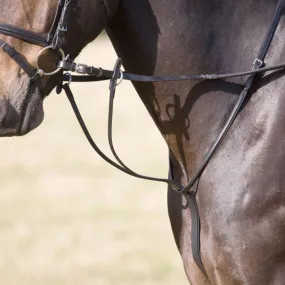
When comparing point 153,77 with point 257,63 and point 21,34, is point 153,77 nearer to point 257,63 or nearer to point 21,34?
point 257,63

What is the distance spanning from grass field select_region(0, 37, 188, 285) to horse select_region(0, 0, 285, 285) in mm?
3969

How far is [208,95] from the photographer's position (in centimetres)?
396

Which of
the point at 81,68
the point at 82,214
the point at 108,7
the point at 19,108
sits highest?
the point at 82,214

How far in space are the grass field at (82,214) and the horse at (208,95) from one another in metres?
3.97

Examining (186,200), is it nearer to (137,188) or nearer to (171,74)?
(171,74)

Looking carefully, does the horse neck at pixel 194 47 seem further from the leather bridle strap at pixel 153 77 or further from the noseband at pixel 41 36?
the noseband at pixel 41 36

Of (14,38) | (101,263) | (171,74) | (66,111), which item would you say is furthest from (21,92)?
(66,111)

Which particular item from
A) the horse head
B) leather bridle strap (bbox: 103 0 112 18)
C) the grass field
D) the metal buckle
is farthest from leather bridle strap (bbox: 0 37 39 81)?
the grass field

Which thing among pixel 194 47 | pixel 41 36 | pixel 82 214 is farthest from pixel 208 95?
pixel 82 214

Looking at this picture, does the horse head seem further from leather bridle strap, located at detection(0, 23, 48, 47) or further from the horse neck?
the horse neck

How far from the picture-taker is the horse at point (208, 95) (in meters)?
3.68

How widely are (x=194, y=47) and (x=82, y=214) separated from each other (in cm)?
614

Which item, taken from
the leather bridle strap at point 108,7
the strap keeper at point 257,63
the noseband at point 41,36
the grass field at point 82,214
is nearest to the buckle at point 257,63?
the strap keeper at point 257,63

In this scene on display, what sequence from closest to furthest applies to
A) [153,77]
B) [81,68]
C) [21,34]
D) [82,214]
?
1. [21,34]
2. [81,68]
3. [153,77]
4. [82,214]
